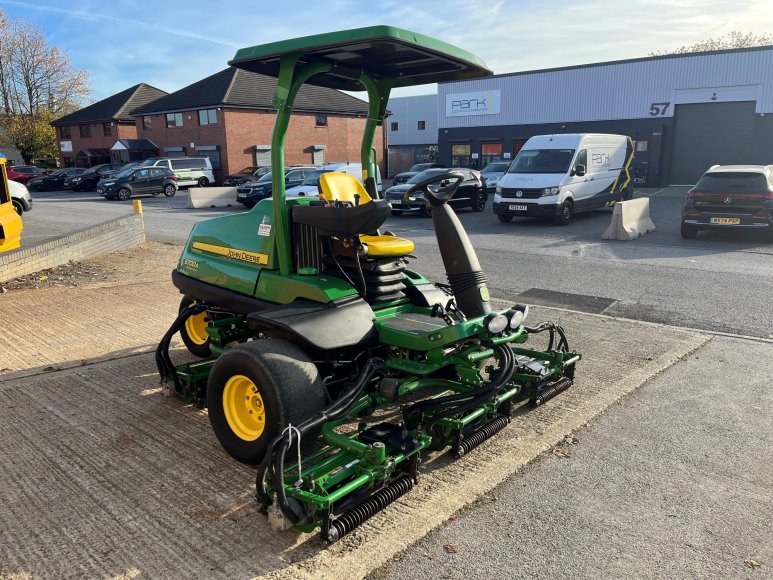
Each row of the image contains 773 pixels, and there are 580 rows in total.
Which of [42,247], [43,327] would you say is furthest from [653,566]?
[42,247]

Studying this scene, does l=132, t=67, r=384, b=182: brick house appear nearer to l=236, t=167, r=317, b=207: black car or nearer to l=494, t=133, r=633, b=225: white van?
l=236, t=167, r=317, b=207: black car

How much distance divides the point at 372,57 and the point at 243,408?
2586 millimetres

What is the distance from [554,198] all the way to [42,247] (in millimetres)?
11342

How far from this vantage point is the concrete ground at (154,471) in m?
2.91

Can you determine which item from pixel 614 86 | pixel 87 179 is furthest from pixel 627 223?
pixel 87 179

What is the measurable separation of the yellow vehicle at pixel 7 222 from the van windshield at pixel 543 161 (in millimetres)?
11731

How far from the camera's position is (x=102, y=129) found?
146 feet

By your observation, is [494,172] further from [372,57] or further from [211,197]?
[372,57]

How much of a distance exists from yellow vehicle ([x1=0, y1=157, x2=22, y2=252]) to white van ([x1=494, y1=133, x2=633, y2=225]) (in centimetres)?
1088

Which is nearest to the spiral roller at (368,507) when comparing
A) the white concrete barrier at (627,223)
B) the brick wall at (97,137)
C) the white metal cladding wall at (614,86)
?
the white concrete barrier at (627,223)

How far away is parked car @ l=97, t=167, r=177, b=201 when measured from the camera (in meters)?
26.4

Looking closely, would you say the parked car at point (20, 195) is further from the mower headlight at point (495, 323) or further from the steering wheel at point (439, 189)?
the mower headlight at point (495, 323)

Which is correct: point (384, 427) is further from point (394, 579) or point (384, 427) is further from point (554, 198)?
point (554, 198)

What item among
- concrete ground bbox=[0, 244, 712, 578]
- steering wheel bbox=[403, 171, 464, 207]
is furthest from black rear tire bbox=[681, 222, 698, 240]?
steering wheel bbox=[403, 171, 464, 207]
